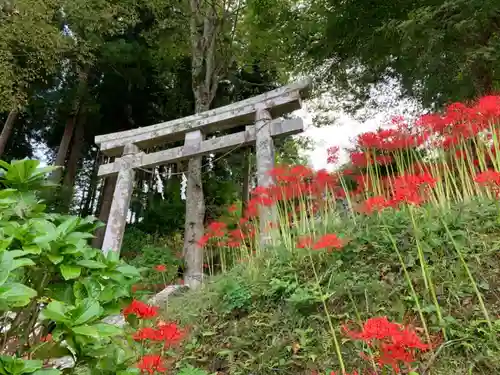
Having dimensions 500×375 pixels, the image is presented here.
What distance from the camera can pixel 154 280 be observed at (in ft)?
21.6

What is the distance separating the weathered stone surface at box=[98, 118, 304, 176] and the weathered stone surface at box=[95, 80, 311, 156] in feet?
0.65

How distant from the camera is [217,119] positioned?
5598 millimetres

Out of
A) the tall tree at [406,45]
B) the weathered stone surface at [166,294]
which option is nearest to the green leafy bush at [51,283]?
the weathered stone surface at [166,294]

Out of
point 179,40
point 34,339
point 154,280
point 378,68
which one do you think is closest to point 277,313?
point 34,339

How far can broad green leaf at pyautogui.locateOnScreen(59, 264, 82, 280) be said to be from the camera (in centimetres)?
102

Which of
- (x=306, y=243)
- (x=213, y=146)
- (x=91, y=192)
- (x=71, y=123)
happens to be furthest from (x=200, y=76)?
(x=91, y=192)

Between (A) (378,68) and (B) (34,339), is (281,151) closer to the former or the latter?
(A) (378,68)

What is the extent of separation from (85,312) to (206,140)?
488 cm

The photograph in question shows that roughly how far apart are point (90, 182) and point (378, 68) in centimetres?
939

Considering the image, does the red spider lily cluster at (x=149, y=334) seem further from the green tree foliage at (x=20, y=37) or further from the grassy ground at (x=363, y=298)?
the green tree foliage at (x=20, y=37)

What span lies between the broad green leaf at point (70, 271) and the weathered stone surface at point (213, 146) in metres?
4.12

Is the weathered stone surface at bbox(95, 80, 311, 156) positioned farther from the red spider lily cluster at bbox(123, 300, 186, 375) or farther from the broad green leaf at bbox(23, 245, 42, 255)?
the broad green leaf at bbox(23, 245, 42, 255)

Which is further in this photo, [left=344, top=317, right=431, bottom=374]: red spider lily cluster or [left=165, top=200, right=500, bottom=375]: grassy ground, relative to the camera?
[left=165, top=200, right=500, bottom=375]: grassy ground

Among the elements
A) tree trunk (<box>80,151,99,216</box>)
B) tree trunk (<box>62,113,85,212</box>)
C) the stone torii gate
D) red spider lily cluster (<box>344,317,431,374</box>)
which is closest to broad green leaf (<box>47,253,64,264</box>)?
red spider lily cluster (<box>344,317,431,374</box>)
